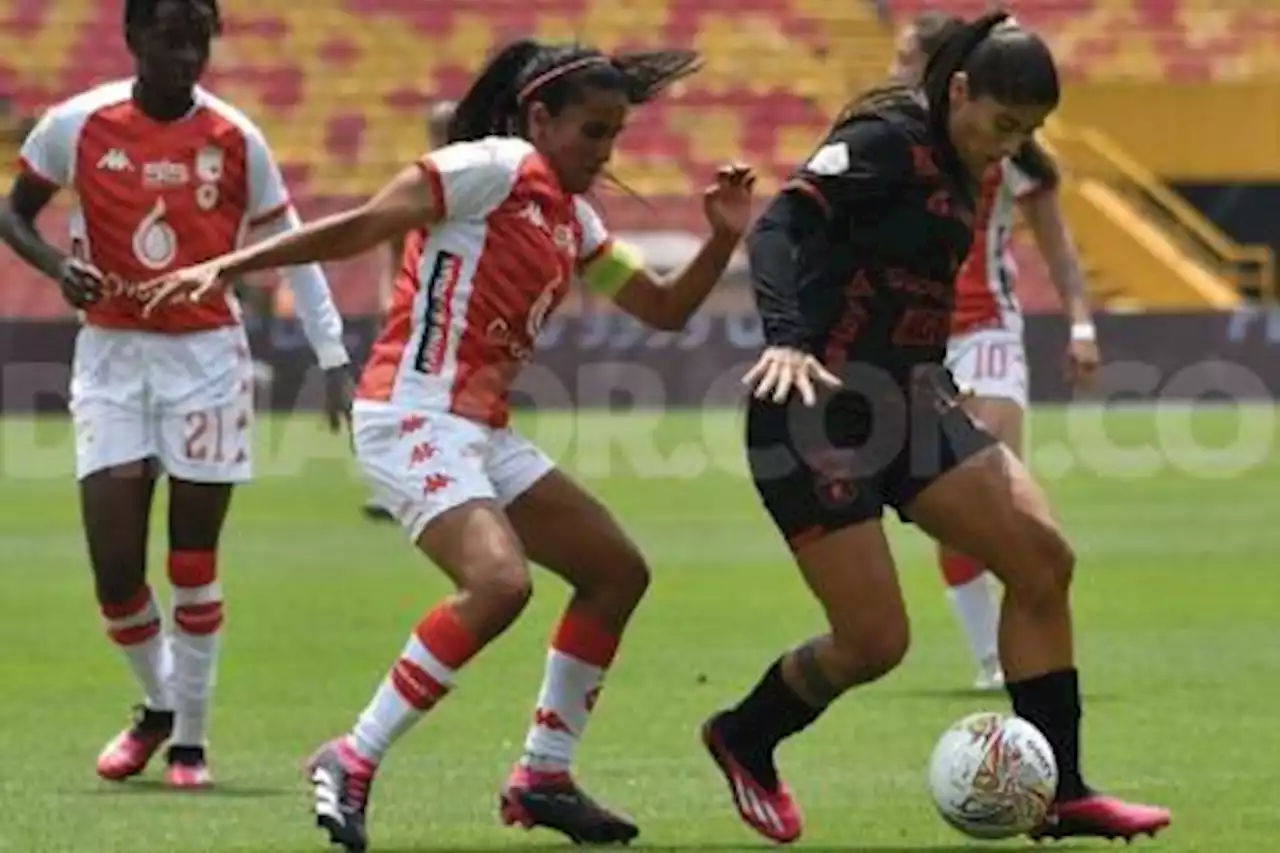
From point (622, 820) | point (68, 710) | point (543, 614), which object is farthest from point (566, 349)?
point (622, 820)

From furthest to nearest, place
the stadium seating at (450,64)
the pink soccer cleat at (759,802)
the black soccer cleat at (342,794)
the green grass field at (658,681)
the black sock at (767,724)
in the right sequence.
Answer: the stadium seating at (450,64)
the green grass field at (658,681)
the black sock at (767,724)
the pink soccer cleat at (759,802)
the black soccer cleat at (342,794)

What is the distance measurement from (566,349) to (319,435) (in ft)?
10.6

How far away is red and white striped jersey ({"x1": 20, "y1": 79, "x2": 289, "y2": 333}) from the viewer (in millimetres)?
10031

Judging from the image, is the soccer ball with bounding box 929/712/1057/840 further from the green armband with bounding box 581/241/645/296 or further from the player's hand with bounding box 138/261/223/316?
the player's hand with bounding box 138/261/223/316

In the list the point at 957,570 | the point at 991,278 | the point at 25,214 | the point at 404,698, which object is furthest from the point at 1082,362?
the point at 404,698

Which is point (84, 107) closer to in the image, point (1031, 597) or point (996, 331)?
point (1031, 597)

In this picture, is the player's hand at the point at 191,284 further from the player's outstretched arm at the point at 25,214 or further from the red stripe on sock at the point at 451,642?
the player's outstretched arm at the point at 25,214

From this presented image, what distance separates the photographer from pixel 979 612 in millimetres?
12328

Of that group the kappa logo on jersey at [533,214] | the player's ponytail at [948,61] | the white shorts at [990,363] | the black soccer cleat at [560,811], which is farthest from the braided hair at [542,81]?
the white shorts at [990,363]

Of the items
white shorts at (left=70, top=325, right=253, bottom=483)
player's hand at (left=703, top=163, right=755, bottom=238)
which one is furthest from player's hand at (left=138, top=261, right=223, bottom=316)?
white shorts at (left=70, top=325, right=253, bottom=483)

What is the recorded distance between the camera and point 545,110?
8609mm

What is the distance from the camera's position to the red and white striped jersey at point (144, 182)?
32.9 feet

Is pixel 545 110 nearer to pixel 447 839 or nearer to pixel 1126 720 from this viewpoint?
pixel 447 839

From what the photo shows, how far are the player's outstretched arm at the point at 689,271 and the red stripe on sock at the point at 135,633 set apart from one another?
2059mm
